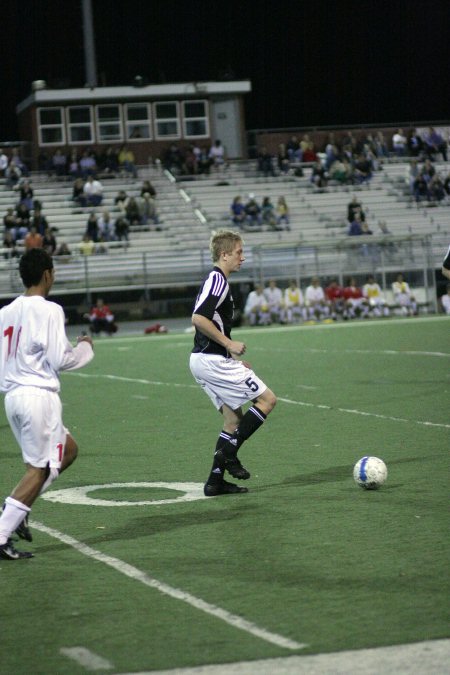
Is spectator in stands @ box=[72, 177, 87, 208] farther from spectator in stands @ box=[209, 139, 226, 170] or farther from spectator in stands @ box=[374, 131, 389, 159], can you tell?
spectator in stands @ box=[374, 131, 389, 159]

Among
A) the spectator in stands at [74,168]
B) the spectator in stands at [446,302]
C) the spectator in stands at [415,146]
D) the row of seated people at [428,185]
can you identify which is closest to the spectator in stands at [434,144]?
the spectator in stands at [415,146]

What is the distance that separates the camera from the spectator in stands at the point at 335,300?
36.3 m

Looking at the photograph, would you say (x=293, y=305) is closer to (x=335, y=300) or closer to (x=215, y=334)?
(x=335, y=300)

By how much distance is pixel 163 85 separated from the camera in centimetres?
4750

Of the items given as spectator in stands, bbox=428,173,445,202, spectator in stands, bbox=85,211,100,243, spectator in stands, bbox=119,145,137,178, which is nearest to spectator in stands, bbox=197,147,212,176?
spectator in stands, bbox=119,145,137,178

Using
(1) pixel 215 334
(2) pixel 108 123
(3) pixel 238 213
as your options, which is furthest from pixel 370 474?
(2) pixel 108 123

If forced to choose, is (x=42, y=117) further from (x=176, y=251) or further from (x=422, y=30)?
(x=422, y=30)

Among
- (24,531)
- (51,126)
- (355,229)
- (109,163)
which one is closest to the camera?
(24,531)

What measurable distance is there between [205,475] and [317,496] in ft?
4.81

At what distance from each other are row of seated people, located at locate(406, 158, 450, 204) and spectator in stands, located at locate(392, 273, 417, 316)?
7.87 m

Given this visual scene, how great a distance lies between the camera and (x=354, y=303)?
3662cm

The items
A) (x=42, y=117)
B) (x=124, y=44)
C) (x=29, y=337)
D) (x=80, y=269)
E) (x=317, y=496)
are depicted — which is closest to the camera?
(x=29, y=337)

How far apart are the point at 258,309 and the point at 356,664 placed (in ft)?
103

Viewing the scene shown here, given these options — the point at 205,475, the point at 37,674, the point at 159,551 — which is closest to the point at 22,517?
the point at 159,551
